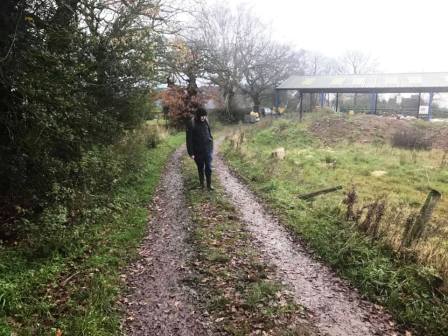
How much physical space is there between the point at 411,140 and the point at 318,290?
19.1m

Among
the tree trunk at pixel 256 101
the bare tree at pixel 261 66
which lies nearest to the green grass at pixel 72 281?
the bare tree at pixel 261 66

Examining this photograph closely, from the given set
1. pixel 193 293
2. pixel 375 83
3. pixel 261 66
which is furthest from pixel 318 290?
pixel 261 66

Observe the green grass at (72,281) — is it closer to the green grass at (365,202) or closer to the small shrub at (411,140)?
the green grass at (365,202)

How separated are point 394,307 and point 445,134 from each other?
2238cm

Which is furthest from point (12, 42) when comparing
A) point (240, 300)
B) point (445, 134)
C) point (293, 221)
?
point (445, 134)

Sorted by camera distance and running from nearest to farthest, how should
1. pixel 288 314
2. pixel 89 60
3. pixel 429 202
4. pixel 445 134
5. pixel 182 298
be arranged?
pixel 288 314 → pixel 182 298 → pixel 429 202 → pixel 89 60 → pixel 445 134

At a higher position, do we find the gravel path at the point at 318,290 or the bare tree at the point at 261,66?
the bare tree at the point at 261,66

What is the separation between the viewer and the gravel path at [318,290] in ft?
13.5

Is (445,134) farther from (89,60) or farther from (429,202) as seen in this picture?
(89,60)

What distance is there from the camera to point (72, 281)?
482cm

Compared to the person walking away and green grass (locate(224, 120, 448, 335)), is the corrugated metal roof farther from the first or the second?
the person walking away

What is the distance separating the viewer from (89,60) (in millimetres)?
8391

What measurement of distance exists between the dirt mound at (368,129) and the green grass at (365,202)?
341 cm

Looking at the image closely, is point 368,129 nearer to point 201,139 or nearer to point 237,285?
point 201,139
